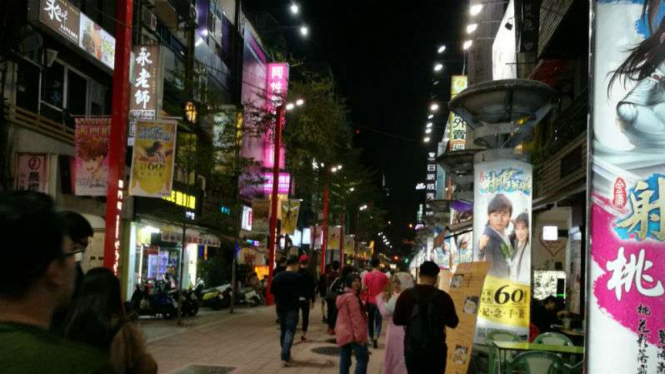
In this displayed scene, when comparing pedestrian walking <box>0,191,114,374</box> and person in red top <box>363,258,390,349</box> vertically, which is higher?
pedestrian walking <box>0,191,114,374</box>

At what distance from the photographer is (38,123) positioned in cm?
1725

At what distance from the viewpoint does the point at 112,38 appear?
2059 centimetres

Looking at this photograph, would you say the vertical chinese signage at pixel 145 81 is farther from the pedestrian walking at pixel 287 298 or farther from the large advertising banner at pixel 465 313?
the large advertising banner at pixel 465 313

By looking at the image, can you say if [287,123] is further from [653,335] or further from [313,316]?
[653,335]

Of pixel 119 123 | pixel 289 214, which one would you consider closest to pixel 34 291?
pixel 119 123

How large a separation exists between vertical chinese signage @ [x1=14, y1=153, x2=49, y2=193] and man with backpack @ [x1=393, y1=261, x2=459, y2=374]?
1257 cm

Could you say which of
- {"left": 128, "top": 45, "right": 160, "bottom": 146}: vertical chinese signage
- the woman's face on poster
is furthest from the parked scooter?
the woman's face on poster

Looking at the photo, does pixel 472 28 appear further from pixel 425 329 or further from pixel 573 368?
pixel 425 329

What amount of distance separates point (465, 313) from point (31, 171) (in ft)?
40.1

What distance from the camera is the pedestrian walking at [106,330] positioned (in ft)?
8.73

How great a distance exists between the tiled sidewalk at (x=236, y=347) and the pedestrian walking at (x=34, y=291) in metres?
9.86

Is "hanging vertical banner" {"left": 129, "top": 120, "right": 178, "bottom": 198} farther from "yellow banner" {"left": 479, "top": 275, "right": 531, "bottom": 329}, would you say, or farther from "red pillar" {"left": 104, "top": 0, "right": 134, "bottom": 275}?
"yellow banner" {"left": 479, "top": 275, "right": 531, "bottom": 329}

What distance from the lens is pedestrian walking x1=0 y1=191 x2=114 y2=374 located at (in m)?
1.39

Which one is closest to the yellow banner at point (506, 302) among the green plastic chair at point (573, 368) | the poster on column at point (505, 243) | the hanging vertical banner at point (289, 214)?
the poster on column at point (505, 243)
